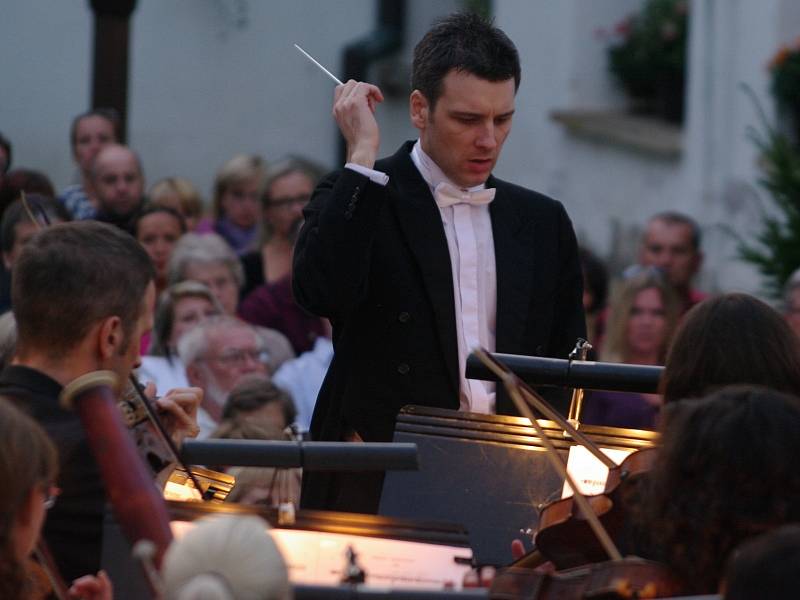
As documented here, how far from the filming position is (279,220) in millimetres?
7828

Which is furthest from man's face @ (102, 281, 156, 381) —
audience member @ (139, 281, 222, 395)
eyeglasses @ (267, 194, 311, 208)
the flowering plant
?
the flowering plant

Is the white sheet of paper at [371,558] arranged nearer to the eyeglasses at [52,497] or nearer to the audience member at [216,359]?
the eyeglasses at [52,497]

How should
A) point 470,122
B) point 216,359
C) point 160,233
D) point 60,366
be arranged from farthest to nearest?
point 160,233
point 216,359
point 470,122
point 60,366

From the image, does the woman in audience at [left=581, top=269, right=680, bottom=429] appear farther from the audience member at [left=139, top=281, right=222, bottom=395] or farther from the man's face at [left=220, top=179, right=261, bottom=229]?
Result: the man's face at [left=220, top=179, right=261, bottom=229]

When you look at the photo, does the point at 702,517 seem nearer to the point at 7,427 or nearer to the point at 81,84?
the point at 7,427

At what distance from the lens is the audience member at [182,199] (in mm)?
8828

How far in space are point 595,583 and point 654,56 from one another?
10034 millimetres

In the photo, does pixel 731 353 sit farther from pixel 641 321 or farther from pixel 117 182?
pixel 117 182

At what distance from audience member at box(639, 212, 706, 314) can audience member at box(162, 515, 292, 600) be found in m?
5.75

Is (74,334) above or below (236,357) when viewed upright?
above

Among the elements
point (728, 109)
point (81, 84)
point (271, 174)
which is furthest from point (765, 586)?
point (81, 84)

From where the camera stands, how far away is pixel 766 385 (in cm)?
301

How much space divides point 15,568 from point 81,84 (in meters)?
12.3

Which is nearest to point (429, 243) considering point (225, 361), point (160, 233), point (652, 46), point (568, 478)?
point (568, 478)
